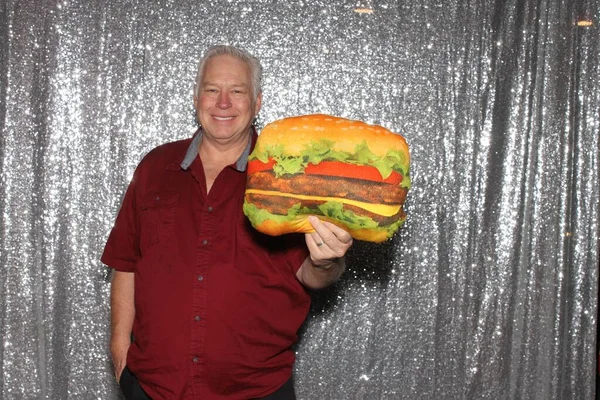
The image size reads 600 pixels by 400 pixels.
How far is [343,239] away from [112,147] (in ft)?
3.79

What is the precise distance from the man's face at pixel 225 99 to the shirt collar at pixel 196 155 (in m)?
0.04

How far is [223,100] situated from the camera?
1.84 m

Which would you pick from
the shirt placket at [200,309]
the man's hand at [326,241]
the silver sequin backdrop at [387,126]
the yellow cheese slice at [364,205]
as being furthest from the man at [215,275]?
the silver sequin backdrop at [387,126]

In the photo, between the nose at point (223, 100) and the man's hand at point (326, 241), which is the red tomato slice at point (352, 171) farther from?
the nose at point (223, 100)

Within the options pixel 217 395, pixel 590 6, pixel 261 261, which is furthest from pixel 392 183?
pixel 590 6

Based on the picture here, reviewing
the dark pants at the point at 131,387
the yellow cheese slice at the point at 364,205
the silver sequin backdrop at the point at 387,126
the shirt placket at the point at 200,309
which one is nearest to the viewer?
the yellow cheese slice at the point at 364,205

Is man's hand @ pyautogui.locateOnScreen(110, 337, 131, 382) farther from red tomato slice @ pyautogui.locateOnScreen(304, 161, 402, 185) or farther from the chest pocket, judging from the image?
red tomato slice @ pyautogui.locateOnScreen(304, 161, 402, 185)

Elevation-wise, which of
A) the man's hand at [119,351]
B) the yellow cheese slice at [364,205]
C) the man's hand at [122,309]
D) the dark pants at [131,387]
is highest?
the yellow cheese slice at [364,205]

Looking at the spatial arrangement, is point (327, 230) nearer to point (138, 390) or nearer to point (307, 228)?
point (307, 228)

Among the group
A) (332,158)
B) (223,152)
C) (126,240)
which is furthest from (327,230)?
(126,240)

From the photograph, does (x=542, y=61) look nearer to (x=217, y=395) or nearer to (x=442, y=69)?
(x=442, y=69)

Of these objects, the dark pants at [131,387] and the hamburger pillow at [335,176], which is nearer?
the hamburger pillow at [335,176]

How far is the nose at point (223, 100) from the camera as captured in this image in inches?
72.4

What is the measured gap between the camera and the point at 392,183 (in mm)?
1443
